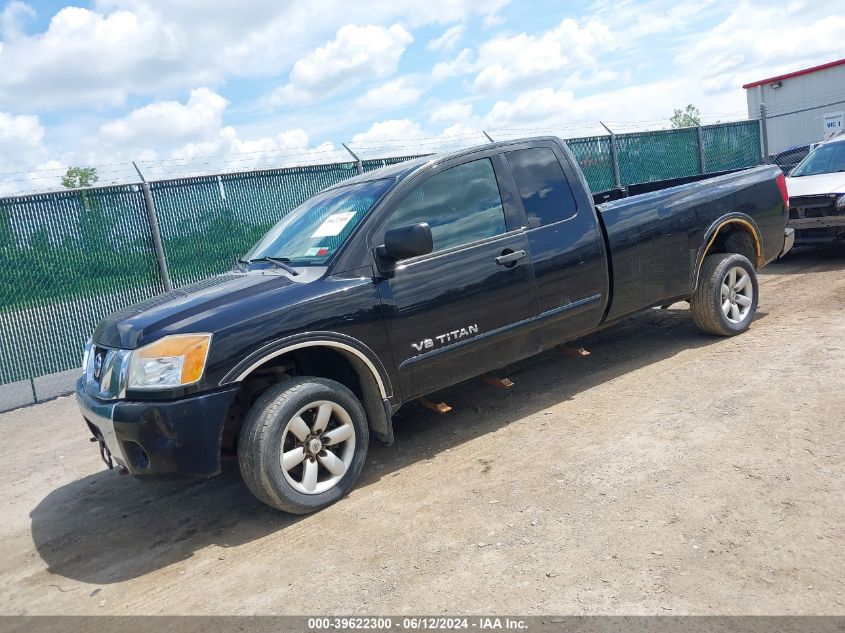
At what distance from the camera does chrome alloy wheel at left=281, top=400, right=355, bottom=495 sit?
3.92 meters

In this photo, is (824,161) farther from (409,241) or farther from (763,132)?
(409,241)

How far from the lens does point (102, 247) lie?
8242 mm

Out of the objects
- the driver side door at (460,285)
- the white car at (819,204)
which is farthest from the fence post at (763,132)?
the driver side door at (460,285)

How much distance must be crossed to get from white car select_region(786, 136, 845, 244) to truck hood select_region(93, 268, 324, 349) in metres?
7.48

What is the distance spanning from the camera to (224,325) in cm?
379

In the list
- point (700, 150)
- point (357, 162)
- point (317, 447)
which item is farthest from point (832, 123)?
point (317, 447)

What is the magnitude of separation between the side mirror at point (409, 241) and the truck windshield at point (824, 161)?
8121mm

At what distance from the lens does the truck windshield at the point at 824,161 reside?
32.4ft

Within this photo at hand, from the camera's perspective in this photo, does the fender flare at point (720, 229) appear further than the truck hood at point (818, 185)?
No

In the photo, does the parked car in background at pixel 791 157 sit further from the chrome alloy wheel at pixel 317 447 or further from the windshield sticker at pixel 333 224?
the chrome alloy wheel at pixel 317 447

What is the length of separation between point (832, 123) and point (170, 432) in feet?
86.1

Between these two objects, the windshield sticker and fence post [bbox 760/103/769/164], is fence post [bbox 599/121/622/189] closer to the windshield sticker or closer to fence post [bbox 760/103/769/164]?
fence post [bbox 760/103/769/164]

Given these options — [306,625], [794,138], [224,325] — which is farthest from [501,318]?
[794,138]

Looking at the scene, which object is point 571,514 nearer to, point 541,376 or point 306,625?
point 306,625
